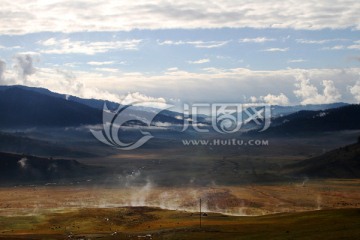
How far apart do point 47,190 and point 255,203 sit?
73.5m

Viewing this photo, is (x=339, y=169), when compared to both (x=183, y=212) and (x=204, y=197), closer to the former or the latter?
(x=204, y=197)

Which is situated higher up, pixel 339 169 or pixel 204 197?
pixel 339 169

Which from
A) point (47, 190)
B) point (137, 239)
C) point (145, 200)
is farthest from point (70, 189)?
point (137, 239)

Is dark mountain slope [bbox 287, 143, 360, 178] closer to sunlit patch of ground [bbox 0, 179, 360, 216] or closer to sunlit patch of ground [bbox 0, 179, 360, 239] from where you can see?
sunlit patch of ground [bbox 0, 179, 360, 216]

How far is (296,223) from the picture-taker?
2884 inches

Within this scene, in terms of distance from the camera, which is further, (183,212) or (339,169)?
(339,169)

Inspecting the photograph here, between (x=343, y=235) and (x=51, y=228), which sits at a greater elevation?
(x=343, y=235)

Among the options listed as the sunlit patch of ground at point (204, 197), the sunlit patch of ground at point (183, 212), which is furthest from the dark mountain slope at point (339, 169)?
the sunlit patch of ground at point (183, 212)

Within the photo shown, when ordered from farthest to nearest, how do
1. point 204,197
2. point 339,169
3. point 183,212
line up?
point 339,169, point 204,197, point 183,212

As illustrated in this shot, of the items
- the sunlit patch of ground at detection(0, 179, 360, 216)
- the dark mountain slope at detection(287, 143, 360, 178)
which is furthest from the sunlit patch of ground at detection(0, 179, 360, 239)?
the dark mountain slope at detection(287, 143, 360, 178)

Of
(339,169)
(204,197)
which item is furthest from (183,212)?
(339,169)

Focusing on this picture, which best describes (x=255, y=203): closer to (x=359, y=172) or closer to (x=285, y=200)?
(x=285, y=200)

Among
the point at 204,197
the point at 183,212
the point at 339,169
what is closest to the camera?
the point at 183,212

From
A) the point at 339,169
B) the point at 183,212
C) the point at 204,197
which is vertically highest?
the point at 339,169
